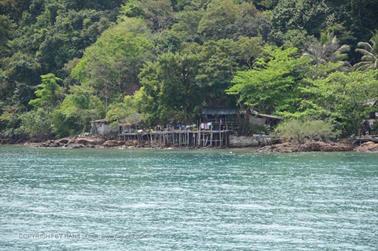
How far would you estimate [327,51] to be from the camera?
241 feet

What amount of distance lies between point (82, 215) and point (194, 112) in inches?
1456

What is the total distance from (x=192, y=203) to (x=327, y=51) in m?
37.9

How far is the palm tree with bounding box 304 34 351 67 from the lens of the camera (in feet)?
238

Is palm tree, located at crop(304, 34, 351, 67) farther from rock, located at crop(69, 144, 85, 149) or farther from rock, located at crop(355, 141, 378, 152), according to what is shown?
rock, located at crop(69, 144, 85, 149)

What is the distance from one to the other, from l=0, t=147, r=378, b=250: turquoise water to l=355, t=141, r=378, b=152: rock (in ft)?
14.3

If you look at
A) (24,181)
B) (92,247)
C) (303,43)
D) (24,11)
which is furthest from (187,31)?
(92,247)

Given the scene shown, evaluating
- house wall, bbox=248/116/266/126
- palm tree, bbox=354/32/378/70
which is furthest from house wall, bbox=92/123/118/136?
palm tree, bbox=354/32/378/70

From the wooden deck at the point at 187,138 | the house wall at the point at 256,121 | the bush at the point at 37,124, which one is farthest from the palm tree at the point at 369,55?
the bush at the point at 37,124

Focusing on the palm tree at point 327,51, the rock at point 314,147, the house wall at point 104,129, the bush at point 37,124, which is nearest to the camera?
the rock at point 314,147

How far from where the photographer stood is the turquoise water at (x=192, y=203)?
2978cm

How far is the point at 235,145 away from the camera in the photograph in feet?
229

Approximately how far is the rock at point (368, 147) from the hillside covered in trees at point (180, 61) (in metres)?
3.09

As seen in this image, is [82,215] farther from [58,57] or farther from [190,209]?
[58,57]

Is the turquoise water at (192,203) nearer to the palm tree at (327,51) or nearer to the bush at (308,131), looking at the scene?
the bush at (308,131)
